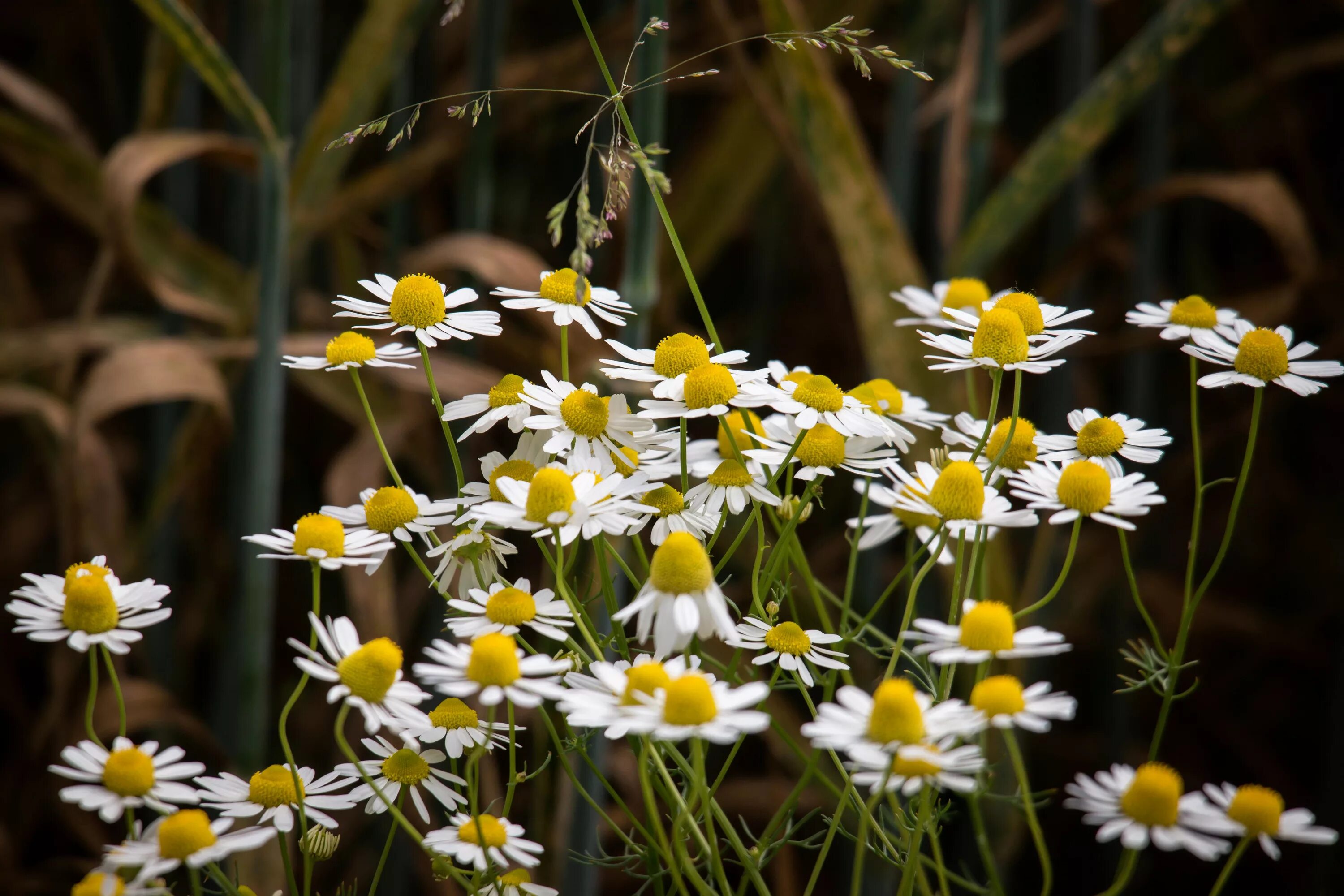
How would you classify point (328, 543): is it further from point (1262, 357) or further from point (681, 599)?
point (1262, 357)

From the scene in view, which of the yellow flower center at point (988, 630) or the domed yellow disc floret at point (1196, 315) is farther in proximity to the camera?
the domed yellow disc floret at point (1196, 315)

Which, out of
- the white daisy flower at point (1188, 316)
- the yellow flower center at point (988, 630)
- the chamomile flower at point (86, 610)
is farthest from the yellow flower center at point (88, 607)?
the white daisy flower at point (1188, 316)

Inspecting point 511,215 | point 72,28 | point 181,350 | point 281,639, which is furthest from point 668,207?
point 72,28

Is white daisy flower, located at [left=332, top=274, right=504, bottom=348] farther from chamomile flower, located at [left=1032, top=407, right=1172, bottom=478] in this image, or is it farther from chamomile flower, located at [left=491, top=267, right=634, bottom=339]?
chamomile flower, located at [left=1032, top=407, right=1172, bottom=478]

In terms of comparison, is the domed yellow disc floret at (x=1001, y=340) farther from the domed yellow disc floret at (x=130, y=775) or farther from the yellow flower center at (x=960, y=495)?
the domed yellow disc floret at (x=130, y=775)

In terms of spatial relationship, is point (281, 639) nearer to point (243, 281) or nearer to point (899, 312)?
point (243, 281)

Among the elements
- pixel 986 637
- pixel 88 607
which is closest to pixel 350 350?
pixel 88 607
